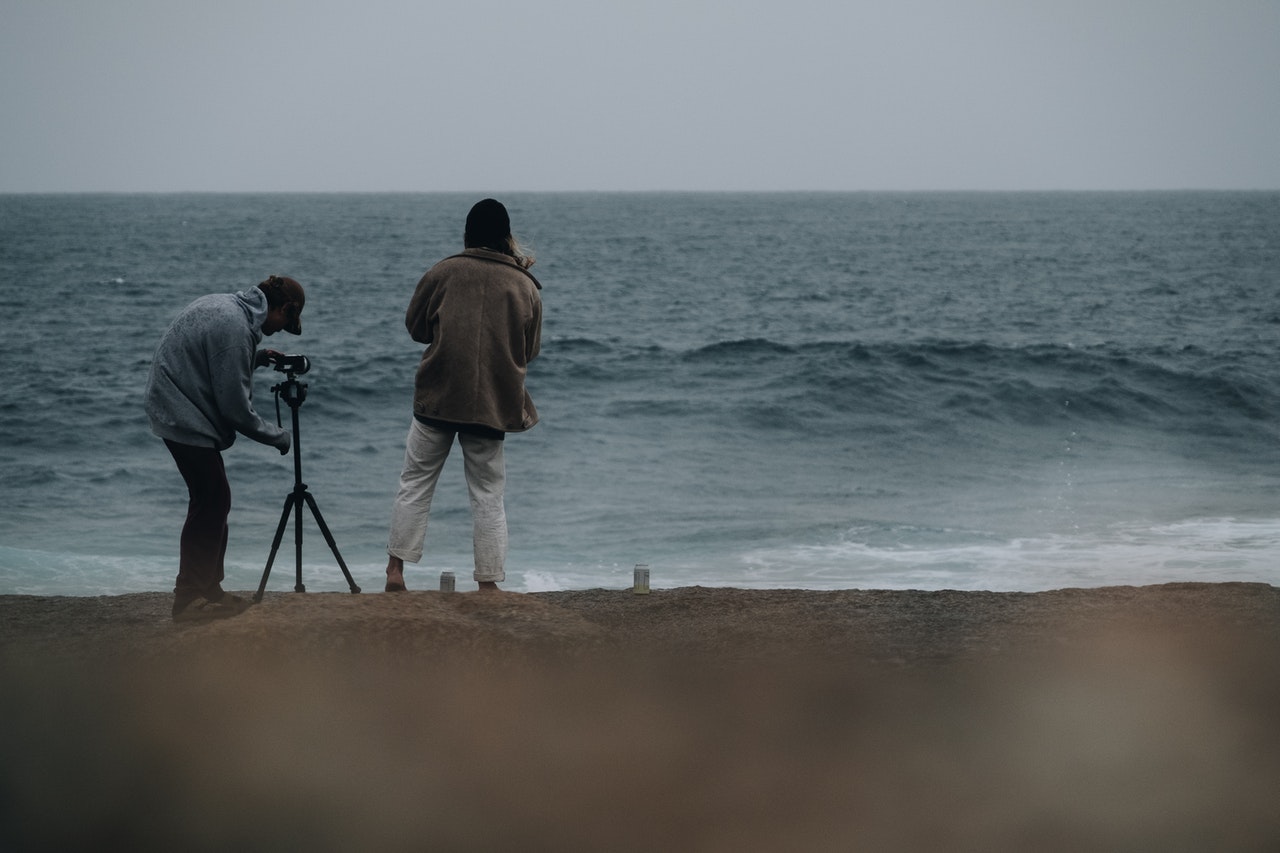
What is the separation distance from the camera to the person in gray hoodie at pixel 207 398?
4676 mm

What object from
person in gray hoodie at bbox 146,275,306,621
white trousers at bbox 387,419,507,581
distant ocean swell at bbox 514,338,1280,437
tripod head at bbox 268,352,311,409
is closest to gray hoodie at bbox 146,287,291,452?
person in gray hoodie at bbox 146,275,306,621

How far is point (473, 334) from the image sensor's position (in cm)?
527

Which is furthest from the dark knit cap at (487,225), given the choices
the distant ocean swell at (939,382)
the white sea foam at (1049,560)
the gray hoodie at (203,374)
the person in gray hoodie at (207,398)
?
the distant ocean swell at (939,382)

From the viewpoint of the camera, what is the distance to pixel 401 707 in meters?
4.28

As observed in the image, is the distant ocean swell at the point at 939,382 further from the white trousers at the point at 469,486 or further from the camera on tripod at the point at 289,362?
the camera on tripod at the point at 289,362

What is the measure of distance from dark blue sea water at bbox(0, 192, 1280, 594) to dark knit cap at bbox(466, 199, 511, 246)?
20.3ft

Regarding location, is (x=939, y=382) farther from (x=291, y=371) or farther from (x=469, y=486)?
(x=291, y=371)

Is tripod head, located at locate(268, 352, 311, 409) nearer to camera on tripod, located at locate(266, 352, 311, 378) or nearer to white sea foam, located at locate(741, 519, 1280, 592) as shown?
Result: camera on tripod, located at locate(266, 352, 311, 378)

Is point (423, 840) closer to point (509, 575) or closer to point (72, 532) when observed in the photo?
point (509, 575)

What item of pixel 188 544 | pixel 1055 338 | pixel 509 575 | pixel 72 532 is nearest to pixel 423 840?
Result: pixel 188 544

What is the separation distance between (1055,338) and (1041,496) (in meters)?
14.9

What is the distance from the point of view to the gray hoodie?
184 inches

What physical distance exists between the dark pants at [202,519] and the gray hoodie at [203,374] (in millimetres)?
69

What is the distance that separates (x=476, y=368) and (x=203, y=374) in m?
1.07
